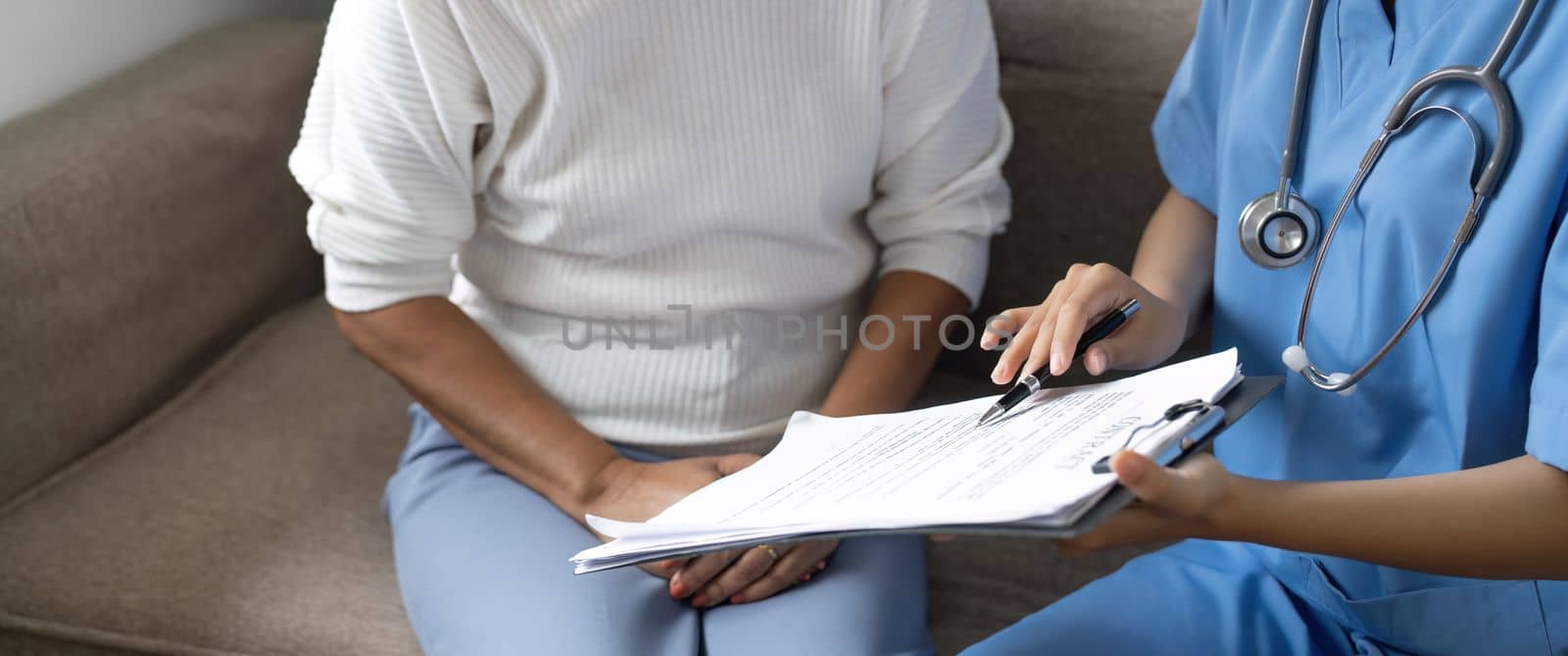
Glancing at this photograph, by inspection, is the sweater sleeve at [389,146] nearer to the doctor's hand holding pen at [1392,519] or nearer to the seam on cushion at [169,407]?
the seam on cushion at [169,407]

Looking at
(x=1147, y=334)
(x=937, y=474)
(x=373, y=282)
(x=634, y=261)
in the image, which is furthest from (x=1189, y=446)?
(x=373, y=282)

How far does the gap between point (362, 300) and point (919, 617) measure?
21.5 inches

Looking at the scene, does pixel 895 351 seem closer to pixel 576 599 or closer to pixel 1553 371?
pixel 576 599

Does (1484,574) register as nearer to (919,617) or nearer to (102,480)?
(919,617)

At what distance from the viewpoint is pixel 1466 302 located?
2.52ft

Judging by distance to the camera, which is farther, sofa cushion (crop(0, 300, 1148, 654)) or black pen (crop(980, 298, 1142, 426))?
sofa cushion (crop(0, 300, 1148, 654))

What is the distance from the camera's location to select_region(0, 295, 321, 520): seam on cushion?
1.23 metres

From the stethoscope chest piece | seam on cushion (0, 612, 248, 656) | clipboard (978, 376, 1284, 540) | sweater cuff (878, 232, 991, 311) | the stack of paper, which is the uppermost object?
the stethoscope chest piece

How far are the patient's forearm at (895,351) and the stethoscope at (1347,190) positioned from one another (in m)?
0.33

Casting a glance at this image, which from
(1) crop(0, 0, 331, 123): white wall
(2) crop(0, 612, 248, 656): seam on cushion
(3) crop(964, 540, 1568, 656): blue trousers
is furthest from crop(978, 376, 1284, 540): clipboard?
(1) crop(0, 0, 331, 123): white wall

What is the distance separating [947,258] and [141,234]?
84cm

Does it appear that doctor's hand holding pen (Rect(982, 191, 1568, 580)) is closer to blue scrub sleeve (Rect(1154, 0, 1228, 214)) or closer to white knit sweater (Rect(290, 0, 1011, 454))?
blue scrub sleeve (Rect(1154, 0, 1228, 214))

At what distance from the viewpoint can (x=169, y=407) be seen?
138 cm

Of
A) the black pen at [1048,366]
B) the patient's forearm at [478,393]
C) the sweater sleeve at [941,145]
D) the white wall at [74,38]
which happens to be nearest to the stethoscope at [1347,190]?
the black pen at [1048,366]
